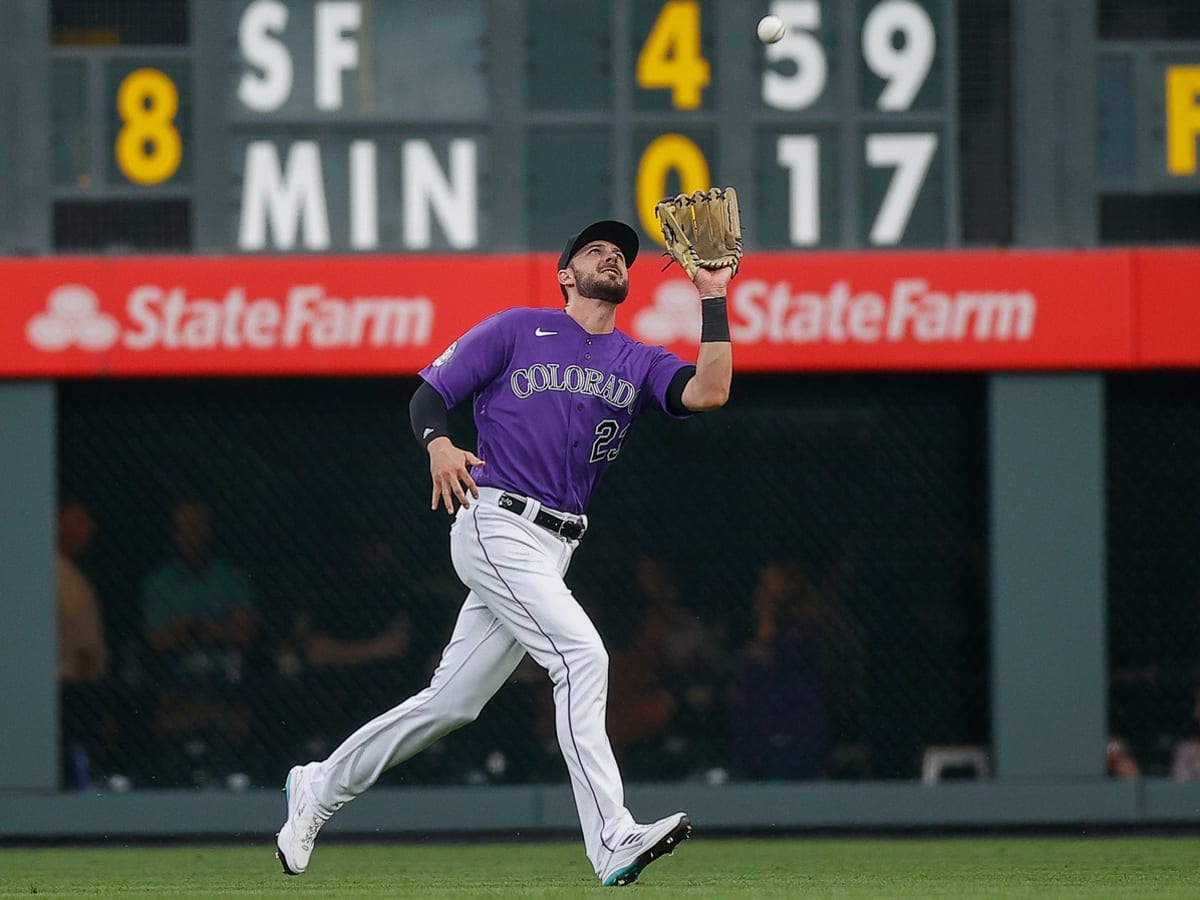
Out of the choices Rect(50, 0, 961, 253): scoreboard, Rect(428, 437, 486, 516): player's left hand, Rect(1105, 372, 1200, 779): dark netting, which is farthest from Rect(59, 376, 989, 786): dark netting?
Rect(428, 437, 486, 516): player's left hand

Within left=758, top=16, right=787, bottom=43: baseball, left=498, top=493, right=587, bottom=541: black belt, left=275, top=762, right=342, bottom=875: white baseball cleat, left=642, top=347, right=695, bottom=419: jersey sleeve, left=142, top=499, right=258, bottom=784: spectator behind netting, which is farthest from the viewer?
left=142, top=499, right=258, bottom=784: spectator behind netting

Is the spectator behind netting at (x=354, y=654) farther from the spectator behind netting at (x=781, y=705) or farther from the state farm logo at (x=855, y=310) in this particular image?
the state farm logo at (x=855, y=310)

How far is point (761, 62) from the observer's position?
10.4 meters

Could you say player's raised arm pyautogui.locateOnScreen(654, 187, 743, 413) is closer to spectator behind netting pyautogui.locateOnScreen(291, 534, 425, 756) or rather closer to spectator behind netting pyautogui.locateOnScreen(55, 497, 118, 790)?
spectator behind netting pyautogui.locateOnScreen(291, 534, 425, 756)

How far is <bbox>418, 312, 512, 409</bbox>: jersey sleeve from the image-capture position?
21.7 ft

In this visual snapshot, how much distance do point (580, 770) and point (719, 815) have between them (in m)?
4.14

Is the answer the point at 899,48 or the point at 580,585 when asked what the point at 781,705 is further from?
the point at 899,48

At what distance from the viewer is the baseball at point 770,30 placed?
30.6ft

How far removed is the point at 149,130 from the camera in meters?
10.3

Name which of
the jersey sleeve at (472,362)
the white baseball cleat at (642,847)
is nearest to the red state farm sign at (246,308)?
the jersey sleeve at (472,362)

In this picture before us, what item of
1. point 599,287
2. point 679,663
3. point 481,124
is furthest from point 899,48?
point 599,287

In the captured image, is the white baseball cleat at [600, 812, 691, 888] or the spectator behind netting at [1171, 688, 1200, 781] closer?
the white baseball cleat at [600, 812, 691, 888]

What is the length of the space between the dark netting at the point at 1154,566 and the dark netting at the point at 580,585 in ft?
2.23

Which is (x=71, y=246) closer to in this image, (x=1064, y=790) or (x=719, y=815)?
(x=719, y=815)
